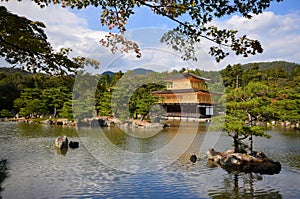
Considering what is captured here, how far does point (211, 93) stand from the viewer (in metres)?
29.3

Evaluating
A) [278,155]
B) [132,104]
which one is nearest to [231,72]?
[132,104]

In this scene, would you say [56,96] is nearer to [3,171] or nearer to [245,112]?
[3,171]

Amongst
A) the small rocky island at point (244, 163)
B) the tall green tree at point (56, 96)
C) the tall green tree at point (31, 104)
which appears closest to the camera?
the small rocky island at point (244, 163)

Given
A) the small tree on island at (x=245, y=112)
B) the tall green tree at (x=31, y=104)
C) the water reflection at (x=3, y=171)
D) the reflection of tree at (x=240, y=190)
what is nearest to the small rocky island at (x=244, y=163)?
the small tree on island at (x=245, y=112)

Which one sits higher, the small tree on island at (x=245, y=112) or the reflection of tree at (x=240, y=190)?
the small tree on island at (x=245, y=112)

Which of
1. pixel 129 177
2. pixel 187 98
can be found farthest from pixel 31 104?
pixel 129 177

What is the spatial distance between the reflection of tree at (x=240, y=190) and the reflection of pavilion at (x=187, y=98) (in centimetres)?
2039

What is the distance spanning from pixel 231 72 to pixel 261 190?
111ft

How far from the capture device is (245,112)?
9.19 metres

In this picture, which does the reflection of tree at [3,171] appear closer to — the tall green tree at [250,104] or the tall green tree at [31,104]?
the tall green tree at [250,104]

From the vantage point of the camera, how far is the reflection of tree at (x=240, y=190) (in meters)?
5.78

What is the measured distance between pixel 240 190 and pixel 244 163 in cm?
228

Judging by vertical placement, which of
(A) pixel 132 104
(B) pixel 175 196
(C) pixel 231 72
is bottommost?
(B) pixel 175 196

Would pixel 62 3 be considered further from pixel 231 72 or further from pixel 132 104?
pixel 231 72
